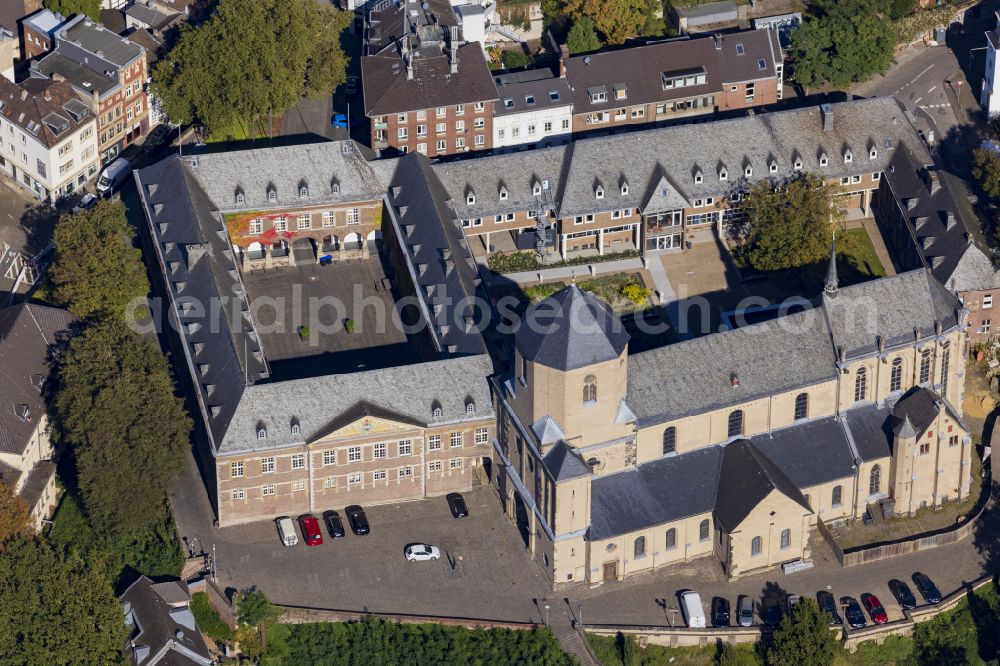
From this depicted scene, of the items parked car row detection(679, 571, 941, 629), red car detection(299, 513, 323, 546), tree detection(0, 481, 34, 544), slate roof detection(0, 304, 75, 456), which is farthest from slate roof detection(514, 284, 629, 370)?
slate roof detection(0, 304, 75, 456)

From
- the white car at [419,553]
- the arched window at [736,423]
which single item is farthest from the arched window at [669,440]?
the white car at [419,553]

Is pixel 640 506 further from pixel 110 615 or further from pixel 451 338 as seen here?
pixel 110 615

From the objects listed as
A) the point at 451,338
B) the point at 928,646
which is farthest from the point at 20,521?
the point at 928,646

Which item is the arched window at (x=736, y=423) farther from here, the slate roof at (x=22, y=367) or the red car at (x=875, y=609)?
the slate roof at (x=22, y=367)

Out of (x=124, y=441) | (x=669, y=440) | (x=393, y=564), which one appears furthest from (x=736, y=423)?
(x=124, y=441)

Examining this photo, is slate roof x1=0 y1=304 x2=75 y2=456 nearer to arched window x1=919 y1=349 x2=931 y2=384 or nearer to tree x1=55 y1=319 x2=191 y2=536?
tree x1=55 y1=319 x2=191 y2=536

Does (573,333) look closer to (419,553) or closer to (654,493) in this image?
(654,493)
